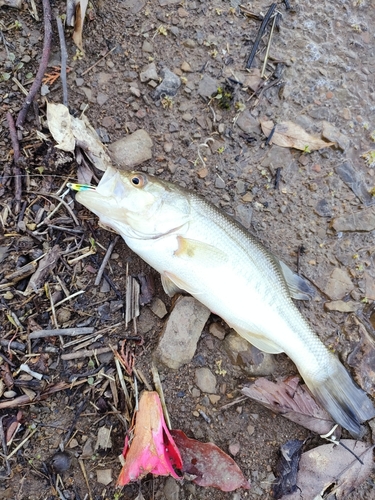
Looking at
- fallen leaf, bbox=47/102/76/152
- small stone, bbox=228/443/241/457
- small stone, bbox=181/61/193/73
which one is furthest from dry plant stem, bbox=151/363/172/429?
small stone, bbox=181/61/193/73

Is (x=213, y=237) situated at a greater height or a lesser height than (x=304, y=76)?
lesser

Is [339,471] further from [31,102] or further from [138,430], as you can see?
[31,102]

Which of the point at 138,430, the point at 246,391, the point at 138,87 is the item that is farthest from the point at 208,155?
the point at 138,430

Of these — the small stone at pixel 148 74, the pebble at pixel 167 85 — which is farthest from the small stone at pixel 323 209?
the small stone at pixel 148 74

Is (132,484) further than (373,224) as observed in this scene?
No

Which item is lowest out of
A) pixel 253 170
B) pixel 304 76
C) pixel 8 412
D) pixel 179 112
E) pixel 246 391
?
pixel 8 412

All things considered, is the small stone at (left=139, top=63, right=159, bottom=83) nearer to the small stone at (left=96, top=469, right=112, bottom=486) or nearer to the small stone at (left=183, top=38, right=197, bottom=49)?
the small stone at (left=183, top=38, right=197, bottom=49)

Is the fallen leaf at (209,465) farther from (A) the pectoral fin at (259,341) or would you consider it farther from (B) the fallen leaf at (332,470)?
(A) the pectoral fin at (259,341)
